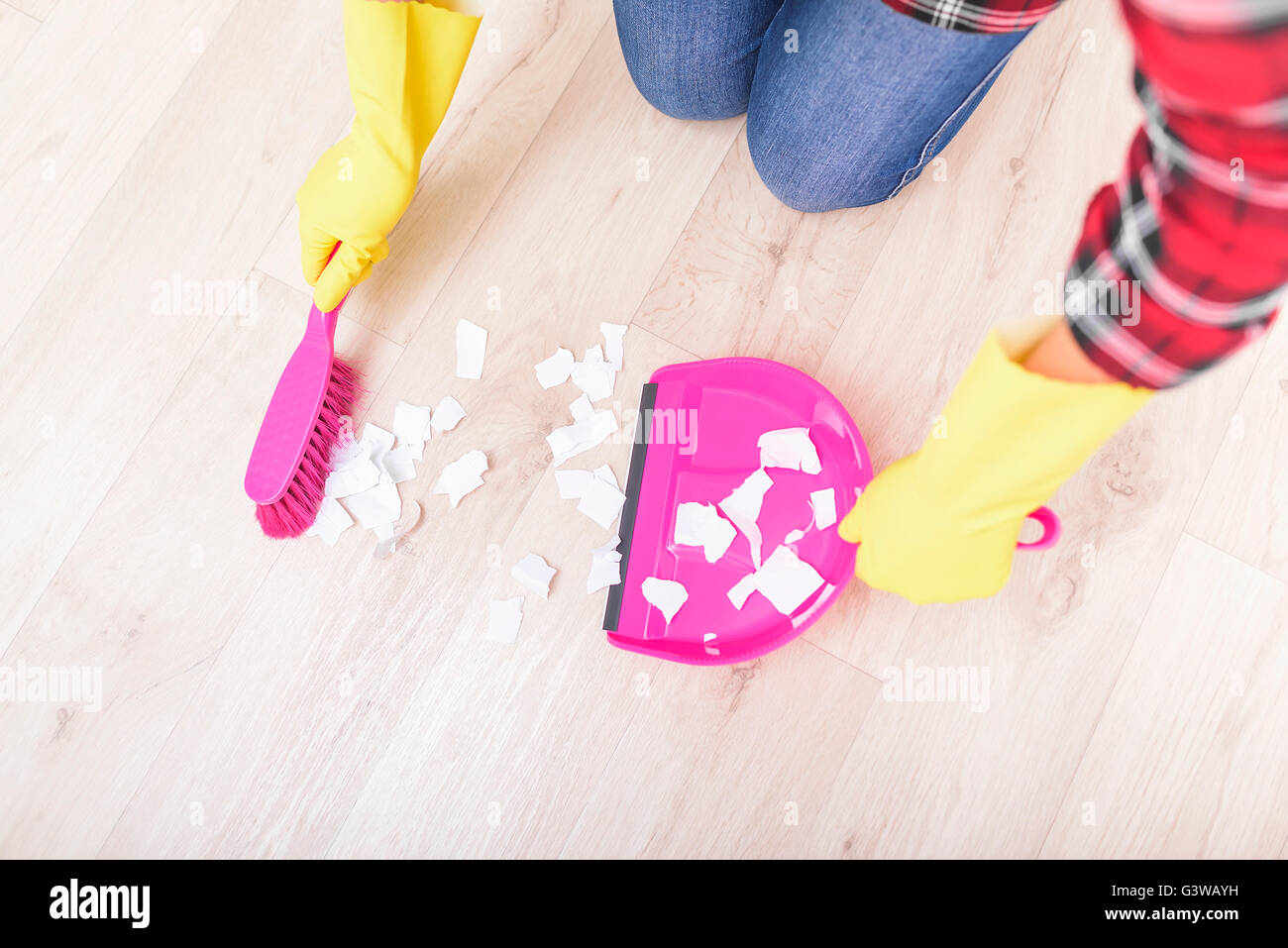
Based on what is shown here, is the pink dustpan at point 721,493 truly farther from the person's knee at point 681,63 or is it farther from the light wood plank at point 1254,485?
the light wood plank at point 1254,485

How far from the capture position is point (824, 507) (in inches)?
38.1

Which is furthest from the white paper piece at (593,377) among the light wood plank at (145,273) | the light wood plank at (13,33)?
the light wood plank at (13,33)

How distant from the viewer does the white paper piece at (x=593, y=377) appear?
40.5 inches

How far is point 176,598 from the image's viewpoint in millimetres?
1012

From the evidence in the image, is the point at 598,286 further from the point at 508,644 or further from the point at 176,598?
the point at 176,598

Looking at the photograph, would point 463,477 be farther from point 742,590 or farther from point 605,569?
point 742,590

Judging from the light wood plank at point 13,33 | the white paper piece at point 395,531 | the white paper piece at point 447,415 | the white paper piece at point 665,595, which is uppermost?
the light wood plank at point 13,33

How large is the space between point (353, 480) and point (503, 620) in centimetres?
23

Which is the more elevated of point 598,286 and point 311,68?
point 311,68

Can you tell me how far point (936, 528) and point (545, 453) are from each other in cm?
46

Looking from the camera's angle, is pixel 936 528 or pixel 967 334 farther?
pixel 967 334

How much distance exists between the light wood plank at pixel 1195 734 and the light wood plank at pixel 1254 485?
0.02m

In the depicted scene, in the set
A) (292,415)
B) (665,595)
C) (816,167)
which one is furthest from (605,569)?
(816,167)
